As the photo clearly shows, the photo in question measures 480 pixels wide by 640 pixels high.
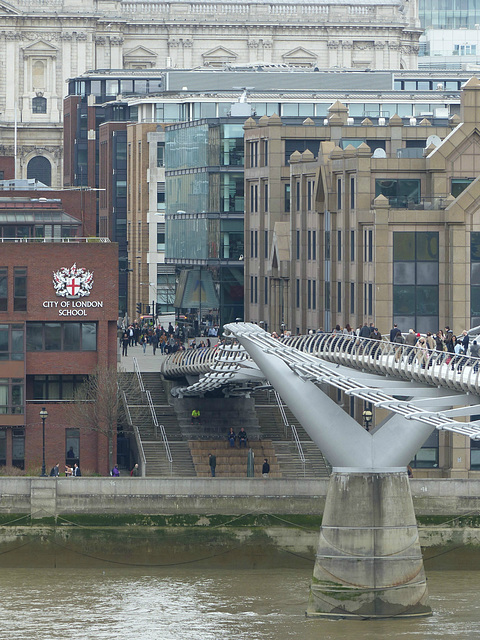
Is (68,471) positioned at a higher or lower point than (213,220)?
lower

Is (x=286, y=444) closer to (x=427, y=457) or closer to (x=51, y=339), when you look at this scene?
(x=427, y=457)

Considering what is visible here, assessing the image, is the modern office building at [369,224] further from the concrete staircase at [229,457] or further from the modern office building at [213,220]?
the modern office building at [213,220]

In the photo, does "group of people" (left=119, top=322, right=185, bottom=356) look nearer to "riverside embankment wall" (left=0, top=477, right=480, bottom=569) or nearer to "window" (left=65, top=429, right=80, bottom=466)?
"window" (left=65, top=429, right=80, bottom=466)

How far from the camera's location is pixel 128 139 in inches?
5197

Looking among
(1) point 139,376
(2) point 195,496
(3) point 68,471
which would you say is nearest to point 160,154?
(1) point 139,376

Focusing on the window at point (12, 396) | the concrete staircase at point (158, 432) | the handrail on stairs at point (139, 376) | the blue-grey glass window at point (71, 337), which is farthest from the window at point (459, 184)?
the window at point (12, 396)

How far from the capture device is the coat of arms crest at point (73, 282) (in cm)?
7669

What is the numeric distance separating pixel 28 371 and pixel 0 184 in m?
31.8

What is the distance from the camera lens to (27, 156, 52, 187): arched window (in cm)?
18700

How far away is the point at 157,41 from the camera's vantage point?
644 ft

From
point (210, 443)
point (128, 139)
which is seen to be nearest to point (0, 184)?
point (128, 139)

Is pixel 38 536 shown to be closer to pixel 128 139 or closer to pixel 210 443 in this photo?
pixel 210 443

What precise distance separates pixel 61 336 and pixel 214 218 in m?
28.7

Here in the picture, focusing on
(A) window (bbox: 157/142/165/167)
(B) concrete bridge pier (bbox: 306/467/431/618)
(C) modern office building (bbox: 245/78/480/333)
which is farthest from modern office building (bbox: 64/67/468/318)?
(B) concrete bridge pier (bbox: 306/467/431/618)
